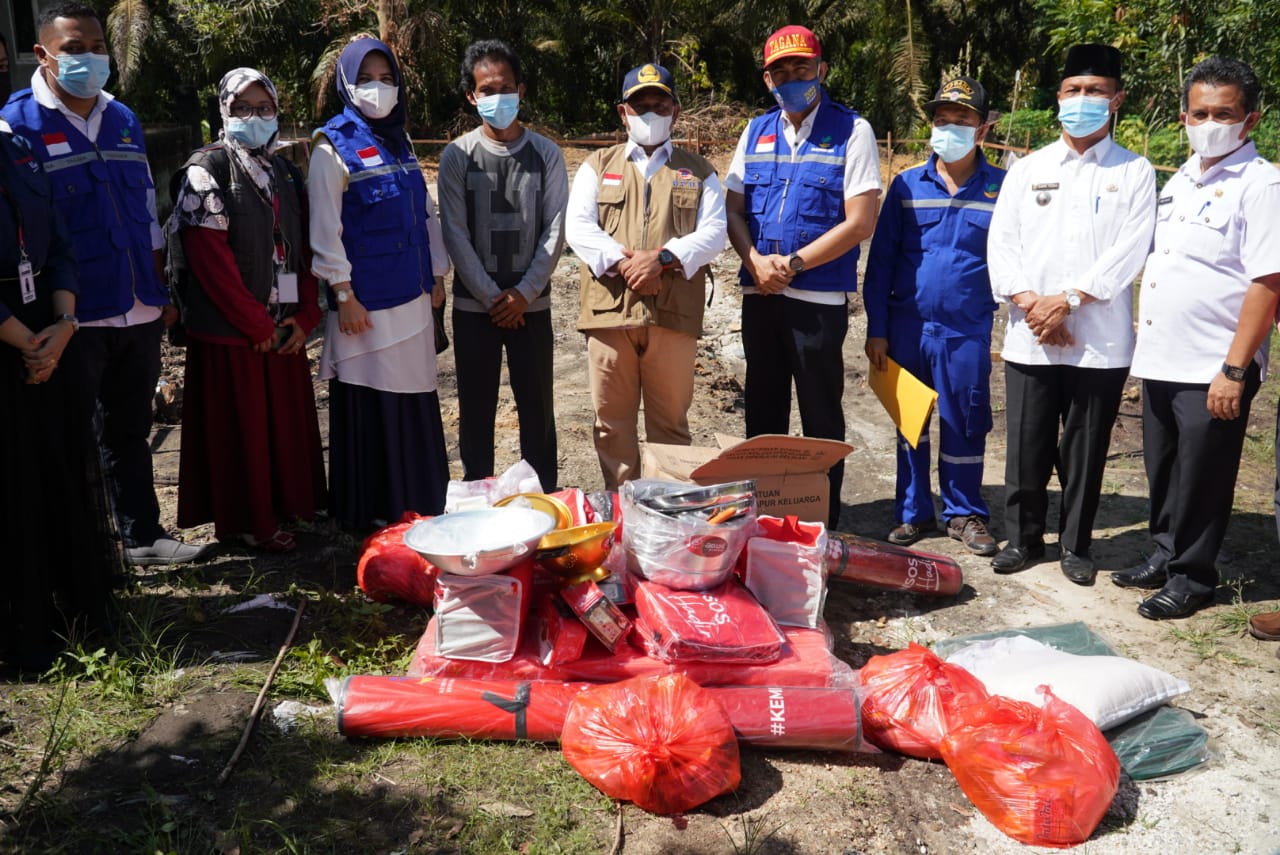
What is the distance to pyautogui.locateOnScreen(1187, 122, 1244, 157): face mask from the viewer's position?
4.02m

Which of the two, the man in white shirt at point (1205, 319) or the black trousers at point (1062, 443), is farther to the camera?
the black trousers at point (1062, 443)

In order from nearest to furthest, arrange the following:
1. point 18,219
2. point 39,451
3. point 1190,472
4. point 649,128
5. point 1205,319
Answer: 1. point 18,219
2. point 39,451
3. point 1205,319
4. point 1190,472
5. point 649,128

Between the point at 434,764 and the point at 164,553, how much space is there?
2.06m

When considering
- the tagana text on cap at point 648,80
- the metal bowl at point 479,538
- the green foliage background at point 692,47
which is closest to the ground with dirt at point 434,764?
A: the metal bowl at point 479,538

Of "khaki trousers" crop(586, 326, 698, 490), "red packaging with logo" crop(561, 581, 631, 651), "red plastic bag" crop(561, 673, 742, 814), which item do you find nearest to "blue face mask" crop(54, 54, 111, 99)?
"khaki trousers" crop(586, 326, 698, 490)

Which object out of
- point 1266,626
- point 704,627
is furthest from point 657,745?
point 1266,626

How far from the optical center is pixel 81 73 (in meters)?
4.11

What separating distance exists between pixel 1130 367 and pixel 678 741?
264cm

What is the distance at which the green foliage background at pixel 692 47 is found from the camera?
17.0 meters

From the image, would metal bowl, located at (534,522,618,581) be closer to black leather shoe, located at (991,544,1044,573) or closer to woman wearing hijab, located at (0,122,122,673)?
woman wearing hijab, located at (0,122,122,673)

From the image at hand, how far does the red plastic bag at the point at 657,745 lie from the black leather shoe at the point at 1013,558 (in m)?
2.02

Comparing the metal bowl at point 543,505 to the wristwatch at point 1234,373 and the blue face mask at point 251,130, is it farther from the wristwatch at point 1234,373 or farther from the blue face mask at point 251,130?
the wristwatch at point 1234,373

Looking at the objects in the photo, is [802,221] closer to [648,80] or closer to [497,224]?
[648,80]

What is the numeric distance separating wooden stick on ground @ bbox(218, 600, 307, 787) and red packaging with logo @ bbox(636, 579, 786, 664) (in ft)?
4.14
